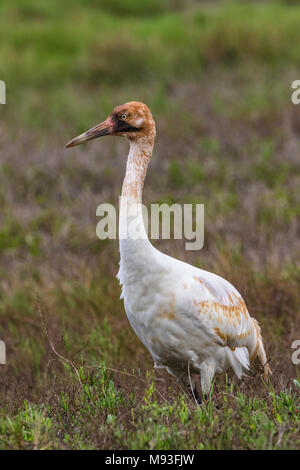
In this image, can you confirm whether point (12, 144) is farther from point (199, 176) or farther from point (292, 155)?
point (292, 155)

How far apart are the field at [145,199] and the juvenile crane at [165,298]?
0.67 ft

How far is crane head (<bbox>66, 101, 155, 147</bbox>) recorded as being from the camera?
4539mm

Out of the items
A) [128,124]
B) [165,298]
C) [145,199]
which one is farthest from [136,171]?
[145,199]

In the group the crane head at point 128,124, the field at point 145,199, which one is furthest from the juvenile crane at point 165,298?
the field at point 145,199

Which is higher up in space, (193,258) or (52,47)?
(52,47)

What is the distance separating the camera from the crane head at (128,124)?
454cm

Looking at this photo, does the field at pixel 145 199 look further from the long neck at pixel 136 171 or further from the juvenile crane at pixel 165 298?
the long neck at pixel 136 171

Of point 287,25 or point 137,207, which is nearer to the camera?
point 137,207

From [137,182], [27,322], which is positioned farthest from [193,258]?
[137,182]

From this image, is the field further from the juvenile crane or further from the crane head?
the crane head

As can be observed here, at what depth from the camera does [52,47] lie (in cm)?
1741

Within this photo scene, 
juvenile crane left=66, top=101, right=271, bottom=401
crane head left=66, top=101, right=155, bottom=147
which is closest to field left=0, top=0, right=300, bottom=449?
juvenile crane left=66, top=101, right=271, bottom=401

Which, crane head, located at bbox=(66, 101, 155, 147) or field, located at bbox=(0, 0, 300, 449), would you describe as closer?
field, located at bbox=(0, 0, 300, 449)
